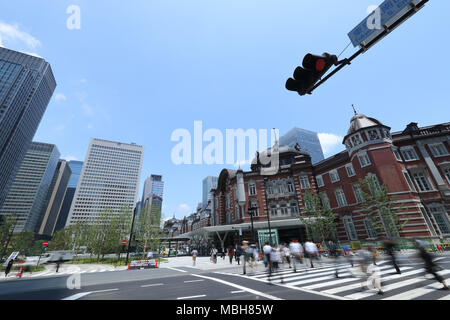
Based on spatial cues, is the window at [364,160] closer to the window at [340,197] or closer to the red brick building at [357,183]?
the red brick building at [357,183]

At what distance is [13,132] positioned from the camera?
89188mm

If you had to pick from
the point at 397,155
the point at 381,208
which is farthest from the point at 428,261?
the point at 397,155

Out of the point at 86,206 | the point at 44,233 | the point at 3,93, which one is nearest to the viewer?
the point at 3,93

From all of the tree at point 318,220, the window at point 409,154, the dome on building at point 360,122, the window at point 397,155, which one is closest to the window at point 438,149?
the window at point 409,154

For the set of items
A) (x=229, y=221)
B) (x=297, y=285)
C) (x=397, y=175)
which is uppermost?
(x=397, y=175)

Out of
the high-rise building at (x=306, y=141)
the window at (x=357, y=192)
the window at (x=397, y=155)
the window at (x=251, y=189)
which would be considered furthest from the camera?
the high-rise building at (x=306, y=141)

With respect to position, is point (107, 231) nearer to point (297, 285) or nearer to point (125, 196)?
point (297, 285)

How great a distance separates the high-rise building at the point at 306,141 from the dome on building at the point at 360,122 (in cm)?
11907

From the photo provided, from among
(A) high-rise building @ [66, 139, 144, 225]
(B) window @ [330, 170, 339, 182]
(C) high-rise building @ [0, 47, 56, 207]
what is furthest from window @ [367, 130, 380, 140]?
(A) high-rise building @ [66, 139, 144, 225]

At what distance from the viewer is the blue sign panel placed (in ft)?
8.37

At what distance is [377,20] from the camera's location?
8.80 feet

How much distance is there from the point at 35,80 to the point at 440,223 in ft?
533

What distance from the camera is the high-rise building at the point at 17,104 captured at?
8556 centimetres
